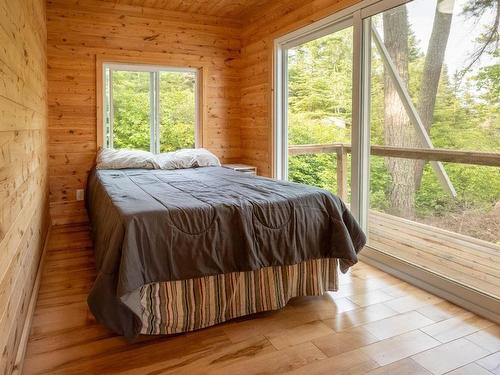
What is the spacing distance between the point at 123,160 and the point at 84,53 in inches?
47.4

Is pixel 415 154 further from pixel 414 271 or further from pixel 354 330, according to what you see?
pixel 354 330

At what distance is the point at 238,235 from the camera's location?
204cm

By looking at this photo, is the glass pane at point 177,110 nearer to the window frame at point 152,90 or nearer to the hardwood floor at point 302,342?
the window frame at point 152,90

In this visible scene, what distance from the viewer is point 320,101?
383 cm

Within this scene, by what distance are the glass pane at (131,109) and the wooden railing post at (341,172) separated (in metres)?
2.19

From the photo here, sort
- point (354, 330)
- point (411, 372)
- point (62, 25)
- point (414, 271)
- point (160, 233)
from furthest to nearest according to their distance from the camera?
point (62, 25)
point (414, 271)
point (354, 330)
point (160, 233)
point (411, 372)

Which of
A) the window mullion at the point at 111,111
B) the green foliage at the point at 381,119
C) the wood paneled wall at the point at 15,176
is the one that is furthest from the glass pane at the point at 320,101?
the wood paneled wall at the point at 15,176

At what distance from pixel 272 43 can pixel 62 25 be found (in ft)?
6.99

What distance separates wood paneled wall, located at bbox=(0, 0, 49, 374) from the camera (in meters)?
1.38

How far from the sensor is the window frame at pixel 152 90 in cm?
418

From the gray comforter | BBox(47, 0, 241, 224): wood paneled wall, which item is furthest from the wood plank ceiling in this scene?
the gray comforter

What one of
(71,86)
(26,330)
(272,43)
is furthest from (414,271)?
(71,86)

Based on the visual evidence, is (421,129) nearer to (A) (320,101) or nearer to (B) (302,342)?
(A) (320,101)

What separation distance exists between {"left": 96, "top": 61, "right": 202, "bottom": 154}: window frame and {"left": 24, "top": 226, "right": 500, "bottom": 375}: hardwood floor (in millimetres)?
2259
